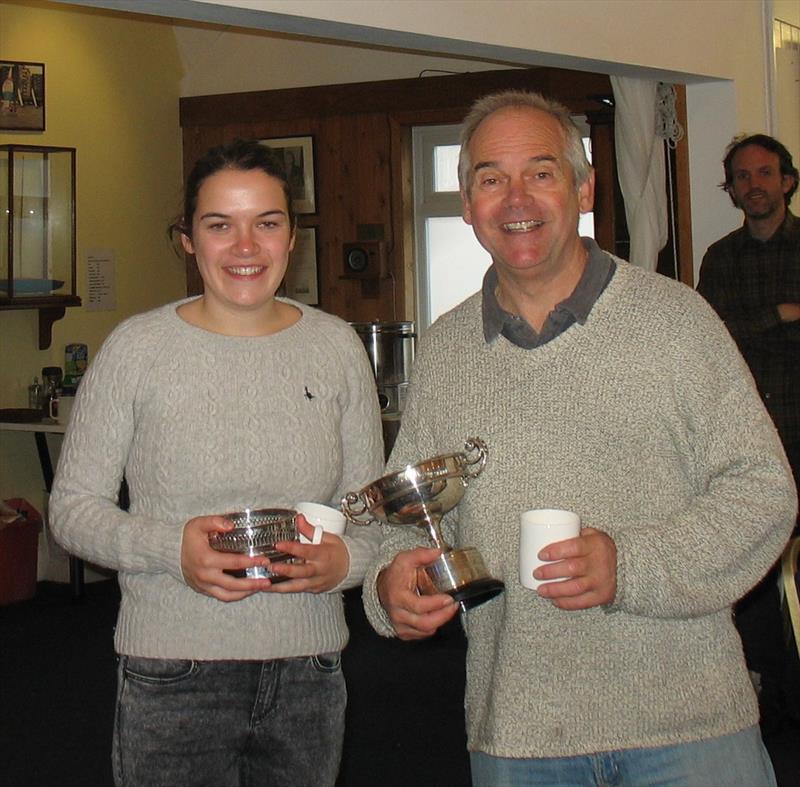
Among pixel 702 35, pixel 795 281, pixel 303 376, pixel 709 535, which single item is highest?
pixel 702 35

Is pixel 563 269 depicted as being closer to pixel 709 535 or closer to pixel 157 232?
pixel 709 535

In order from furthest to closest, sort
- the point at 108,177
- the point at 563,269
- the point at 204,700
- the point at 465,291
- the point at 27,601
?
the point at 465,291
the point at 108,177
the point at 27,601
the point at 204,700
the point at 563,269

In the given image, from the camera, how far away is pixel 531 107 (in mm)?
1661

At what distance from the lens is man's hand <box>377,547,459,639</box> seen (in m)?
1.53

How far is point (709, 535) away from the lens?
146 cm

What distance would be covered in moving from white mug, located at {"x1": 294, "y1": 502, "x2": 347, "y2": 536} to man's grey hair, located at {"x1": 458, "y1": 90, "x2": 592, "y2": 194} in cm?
53

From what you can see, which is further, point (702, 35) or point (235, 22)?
point (702, 35)

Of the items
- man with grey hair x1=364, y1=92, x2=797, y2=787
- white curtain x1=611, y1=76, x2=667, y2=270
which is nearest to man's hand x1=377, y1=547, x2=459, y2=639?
man with grey hair x1=364, y1=92, x2=797, y2=787

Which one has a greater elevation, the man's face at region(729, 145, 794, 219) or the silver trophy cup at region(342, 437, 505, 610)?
the man's face at region(729, 145, 794, 219)

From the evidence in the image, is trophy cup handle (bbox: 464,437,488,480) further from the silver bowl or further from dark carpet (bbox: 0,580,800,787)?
dark carpet (bbox: 0,580,800,787)

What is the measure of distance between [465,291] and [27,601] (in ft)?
10.9

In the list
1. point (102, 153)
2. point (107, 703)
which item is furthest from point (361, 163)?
point (107, 703)

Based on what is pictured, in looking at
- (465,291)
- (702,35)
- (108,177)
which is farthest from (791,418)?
(108,177)

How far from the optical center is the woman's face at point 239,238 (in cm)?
187
